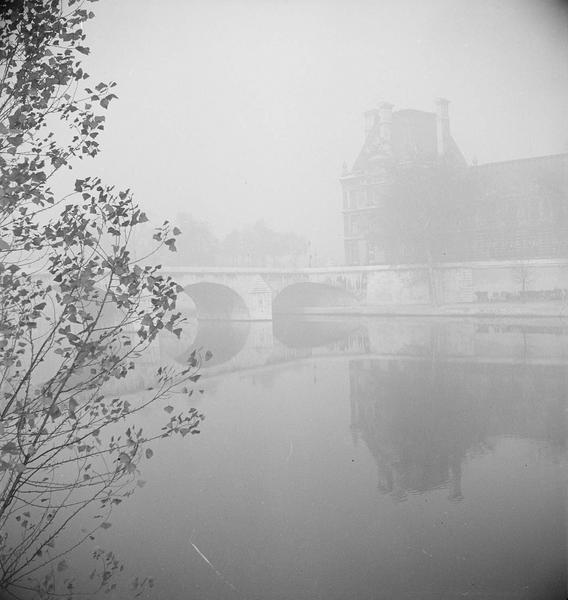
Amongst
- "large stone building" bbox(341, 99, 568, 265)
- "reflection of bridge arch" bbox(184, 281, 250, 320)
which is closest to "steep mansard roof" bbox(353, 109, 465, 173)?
"large stone building" bbox(341, 99, 568, 265)

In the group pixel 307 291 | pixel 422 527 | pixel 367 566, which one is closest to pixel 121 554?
pixel 367 566

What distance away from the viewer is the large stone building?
23.4 meters

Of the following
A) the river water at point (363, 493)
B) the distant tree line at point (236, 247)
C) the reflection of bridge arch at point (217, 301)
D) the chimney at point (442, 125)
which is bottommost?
the river water at point (363, 493)

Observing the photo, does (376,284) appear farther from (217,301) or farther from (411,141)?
(217,301)

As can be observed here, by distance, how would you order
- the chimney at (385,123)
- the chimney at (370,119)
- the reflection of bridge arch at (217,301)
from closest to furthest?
the reflection of bridge arch at (217,301) < the chimney at (385,123) < the chimney at (370,119)

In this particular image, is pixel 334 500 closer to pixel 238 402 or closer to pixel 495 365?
pixel 238 402

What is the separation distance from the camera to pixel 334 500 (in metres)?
4.72

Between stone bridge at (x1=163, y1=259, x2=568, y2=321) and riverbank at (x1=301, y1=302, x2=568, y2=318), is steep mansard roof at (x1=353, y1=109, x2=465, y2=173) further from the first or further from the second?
riverbank at (x1=301, y1=302, x2=568, y2=318)

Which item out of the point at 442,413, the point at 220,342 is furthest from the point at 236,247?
the point at 442,413

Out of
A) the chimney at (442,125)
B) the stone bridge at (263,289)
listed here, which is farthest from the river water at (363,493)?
the chimney at (442,125)

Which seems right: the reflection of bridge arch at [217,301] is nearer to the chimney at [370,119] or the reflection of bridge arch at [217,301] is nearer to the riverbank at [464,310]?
the riverbank at [464,310]

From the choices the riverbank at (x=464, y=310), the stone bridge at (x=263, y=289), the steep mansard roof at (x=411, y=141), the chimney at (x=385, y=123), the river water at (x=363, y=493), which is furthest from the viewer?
the chimney at (x=385, y=123)

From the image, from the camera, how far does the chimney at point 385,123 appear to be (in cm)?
2839

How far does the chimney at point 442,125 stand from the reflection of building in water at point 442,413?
16687 millimetres
